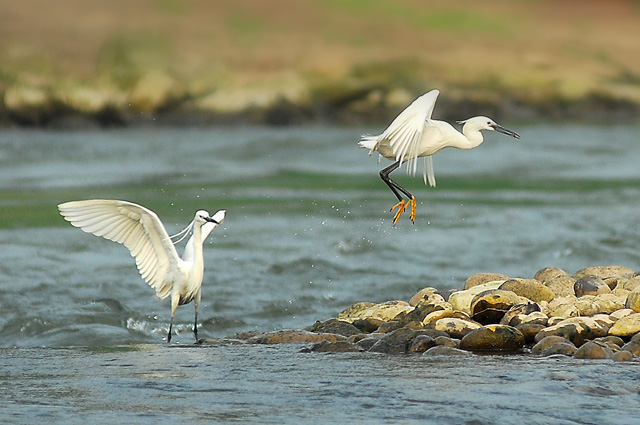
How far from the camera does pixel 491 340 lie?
27.2 feet

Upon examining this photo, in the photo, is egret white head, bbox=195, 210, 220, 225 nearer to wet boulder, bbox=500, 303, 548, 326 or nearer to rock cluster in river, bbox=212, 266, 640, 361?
rock cluster in river, bbox=212, 266, 640, 361

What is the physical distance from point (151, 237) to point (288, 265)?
462 cm

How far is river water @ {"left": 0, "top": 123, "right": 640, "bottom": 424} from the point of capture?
22.1 feet

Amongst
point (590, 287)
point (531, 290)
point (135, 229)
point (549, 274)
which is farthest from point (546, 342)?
point (135, 229)

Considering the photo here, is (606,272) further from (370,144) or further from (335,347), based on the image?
(335,347)

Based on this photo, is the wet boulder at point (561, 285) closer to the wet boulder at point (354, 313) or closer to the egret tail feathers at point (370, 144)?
the wet boulder at point (354, 313)

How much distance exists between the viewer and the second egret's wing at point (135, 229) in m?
9.95

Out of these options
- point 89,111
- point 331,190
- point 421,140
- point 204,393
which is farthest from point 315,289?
point 89,111

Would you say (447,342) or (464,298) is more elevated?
(464,298)

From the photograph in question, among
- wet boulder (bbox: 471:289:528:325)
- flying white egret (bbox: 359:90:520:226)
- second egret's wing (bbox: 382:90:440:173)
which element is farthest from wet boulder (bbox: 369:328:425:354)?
second egret's wing (bbox: 382:90:440:173)

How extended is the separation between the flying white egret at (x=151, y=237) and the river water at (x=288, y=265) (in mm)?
588

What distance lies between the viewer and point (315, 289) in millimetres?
13406

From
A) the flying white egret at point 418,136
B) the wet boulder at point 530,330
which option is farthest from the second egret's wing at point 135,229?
the wet boulder at point 530,330

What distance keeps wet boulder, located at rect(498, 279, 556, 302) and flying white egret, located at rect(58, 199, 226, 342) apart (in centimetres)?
276
